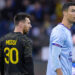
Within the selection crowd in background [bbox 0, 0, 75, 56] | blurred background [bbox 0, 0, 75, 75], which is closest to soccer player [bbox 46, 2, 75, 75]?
blurred background [bbox 0, 0, 75, 75]

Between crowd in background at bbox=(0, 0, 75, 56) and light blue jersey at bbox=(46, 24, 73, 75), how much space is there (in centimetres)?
685

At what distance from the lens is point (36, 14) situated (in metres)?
13.2

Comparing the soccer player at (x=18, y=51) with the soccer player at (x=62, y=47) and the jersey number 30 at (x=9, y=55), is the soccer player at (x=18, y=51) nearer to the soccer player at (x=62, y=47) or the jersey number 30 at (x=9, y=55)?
the jersey number 30 at (x=9, y=55)

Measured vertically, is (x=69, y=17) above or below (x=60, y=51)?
above

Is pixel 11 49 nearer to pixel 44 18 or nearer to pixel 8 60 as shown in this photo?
pixel 8 60

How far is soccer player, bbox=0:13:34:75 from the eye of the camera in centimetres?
493

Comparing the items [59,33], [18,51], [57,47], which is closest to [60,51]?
[57,47]

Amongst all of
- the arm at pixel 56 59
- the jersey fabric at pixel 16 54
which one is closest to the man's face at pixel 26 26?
the jersey fabric at pixel 16 54

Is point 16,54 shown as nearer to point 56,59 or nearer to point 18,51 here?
A: point 18,51

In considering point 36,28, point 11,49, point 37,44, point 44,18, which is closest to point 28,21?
point 11,49

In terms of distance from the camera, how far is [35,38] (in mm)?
11672

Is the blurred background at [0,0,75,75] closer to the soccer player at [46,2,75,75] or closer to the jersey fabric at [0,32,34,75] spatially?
the jersey fabric at [0,32,34,75]

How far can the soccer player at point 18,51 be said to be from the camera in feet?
16.2

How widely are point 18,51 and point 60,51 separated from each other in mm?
888
